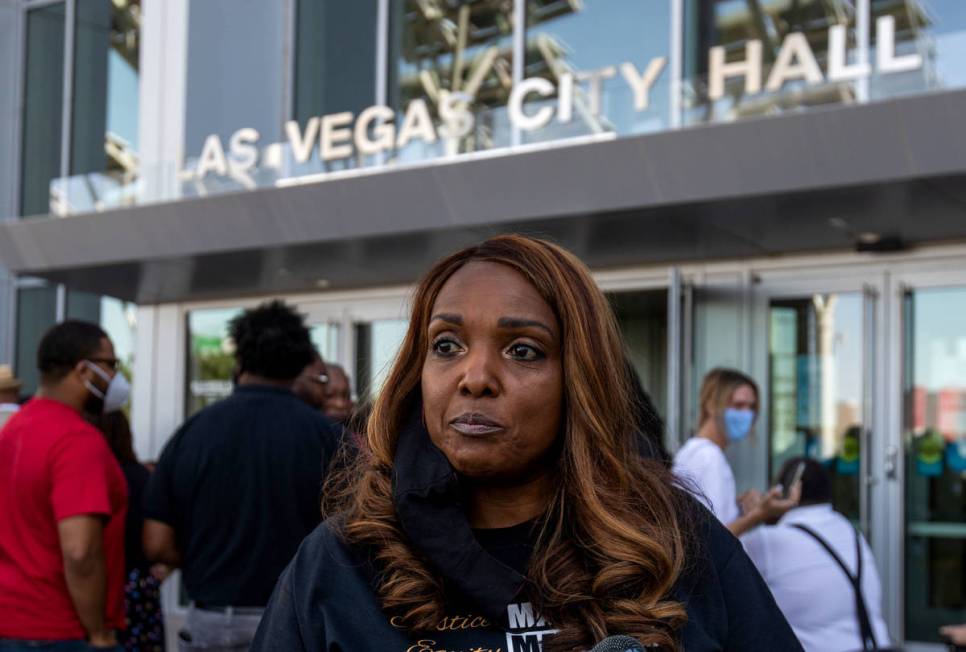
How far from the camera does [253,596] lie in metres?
4.32

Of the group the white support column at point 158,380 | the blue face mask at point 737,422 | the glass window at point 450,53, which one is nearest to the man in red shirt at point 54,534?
the blue face mask at point 737,422

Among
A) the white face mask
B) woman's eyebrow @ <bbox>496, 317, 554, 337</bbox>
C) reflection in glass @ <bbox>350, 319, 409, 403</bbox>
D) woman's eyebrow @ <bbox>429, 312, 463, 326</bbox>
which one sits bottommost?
the white face mask

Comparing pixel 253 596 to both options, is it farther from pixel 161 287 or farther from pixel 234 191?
pixel 161 287

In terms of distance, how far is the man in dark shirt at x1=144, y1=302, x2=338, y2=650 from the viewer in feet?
14.2

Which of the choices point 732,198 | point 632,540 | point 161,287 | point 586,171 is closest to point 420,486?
point 632,540

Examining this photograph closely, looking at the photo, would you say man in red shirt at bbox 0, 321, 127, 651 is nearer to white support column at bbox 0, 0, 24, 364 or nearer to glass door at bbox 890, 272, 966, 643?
glass door at bbox 890, 272, 966, 643

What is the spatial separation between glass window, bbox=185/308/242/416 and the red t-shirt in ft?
26.3

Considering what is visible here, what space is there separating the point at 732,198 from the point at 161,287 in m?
6.79

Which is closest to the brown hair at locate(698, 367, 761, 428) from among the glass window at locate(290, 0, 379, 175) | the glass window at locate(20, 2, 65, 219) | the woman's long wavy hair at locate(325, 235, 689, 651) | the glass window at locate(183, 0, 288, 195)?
the woman's long wavy hair at locate(325, 235, 689, 651)

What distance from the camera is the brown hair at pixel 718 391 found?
5.98m

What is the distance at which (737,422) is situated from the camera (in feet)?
20.7

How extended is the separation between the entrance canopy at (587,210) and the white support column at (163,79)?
153cm

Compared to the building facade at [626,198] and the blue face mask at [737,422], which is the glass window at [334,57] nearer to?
the building facade at [626,198]

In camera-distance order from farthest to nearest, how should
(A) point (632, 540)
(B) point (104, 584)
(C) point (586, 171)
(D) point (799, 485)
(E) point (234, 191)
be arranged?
(E) point (234, 191)
(C) point (586, 171)
(D) point (799, 485)
(B) point (104, 584)
(A) point (632, 540)
